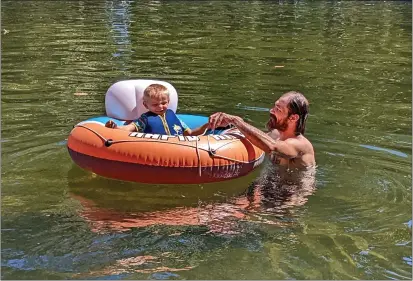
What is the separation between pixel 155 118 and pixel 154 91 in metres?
0.24

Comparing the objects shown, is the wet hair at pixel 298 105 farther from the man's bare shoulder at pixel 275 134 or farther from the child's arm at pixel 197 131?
the child's arm at pixel 197 131

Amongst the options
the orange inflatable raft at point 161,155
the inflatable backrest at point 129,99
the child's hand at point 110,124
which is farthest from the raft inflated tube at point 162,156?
the inflatable backrest at point 129,99

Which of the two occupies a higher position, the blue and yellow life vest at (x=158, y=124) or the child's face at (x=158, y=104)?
the child's face at (x=158, y=104)

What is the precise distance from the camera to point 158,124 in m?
5.95

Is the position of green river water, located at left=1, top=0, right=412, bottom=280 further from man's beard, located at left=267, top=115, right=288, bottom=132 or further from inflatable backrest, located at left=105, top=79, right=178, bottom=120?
inflatable backrest, located at left=105, top=79, right=178, bottom=120

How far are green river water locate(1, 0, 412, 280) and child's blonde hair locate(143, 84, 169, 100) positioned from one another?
82cm

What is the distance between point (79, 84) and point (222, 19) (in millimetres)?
9953

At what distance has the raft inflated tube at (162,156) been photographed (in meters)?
5.44

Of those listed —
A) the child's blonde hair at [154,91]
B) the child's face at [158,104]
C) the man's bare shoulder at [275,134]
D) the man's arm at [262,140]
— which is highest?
the child's blonde hair at [154,91]

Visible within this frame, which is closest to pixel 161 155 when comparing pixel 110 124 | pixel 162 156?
pixel 162 156

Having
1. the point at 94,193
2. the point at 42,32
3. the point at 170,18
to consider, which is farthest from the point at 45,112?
the point at 170,18

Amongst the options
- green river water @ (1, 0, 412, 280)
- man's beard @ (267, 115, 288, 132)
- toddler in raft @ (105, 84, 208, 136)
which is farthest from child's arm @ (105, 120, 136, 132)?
man's beard @ (267, 115, 288, 132)

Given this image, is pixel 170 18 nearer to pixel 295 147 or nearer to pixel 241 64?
pixel 241 64

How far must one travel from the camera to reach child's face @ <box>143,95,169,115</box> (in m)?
5.93
